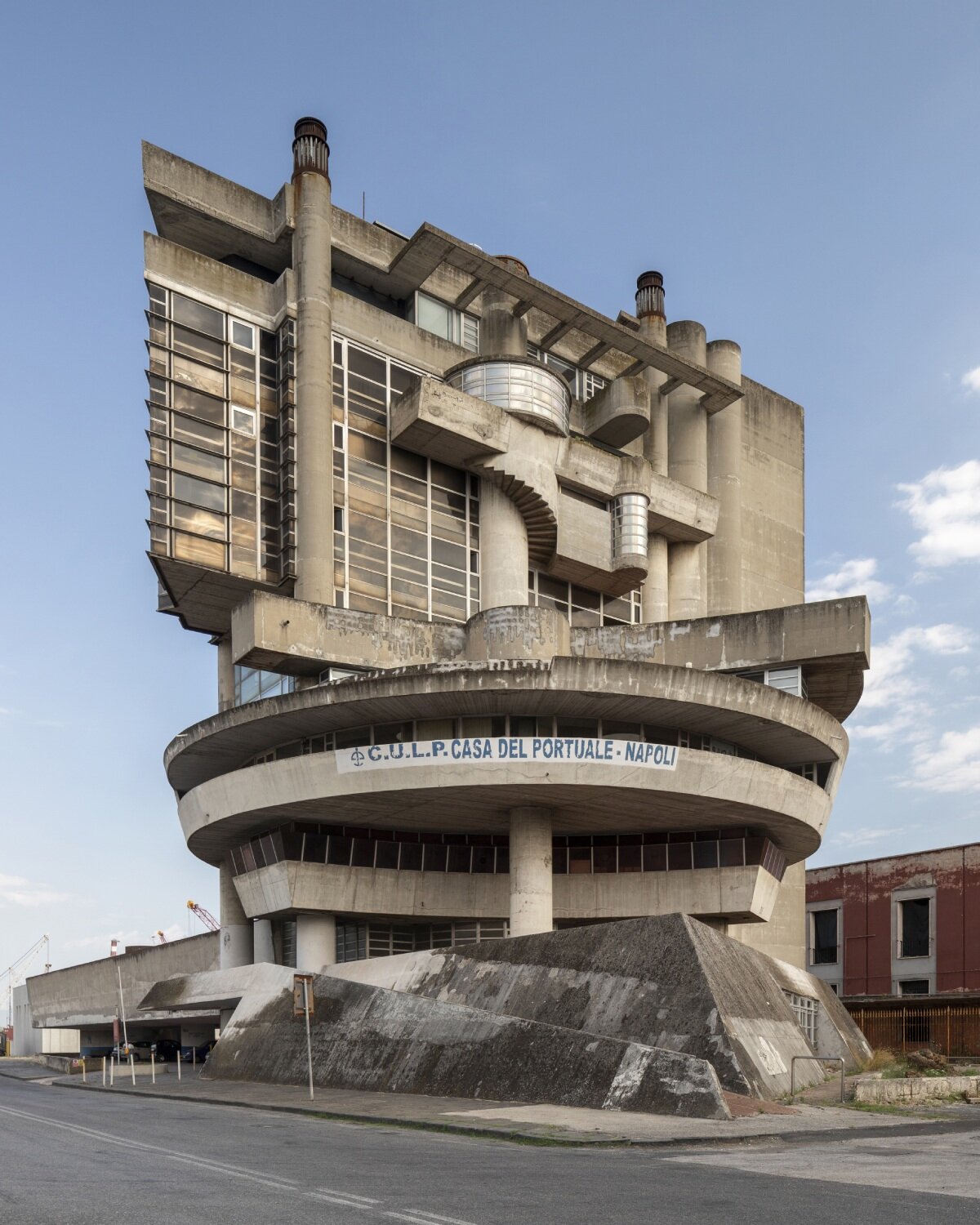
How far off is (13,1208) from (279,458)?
134 ft

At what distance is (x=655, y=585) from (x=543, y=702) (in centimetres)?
2098

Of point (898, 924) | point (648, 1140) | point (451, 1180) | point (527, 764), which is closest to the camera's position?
point (451, 1180)

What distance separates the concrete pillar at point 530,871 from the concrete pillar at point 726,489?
23.7 m

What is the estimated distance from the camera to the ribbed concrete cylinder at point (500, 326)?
190ft

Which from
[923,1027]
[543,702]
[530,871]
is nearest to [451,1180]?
[543,702]

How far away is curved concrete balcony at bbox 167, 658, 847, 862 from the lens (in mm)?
41094

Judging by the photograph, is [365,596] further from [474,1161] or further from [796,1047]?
[474,1161]

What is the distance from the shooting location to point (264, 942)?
51.3 metres

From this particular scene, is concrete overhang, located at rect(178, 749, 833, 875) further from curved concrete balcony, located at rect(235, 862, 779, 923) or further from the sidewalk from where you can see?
the sidewalk

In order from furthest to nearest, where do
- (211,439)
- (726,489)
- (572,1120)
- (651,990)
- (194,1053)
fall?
1. (726,489)
2. (194,1053)
3. (211,439)
4. (651,990)
5. (572,1120)

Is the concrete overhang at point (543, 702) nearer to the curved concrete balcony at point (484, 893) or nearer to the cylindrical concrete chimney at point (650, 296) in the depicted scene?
the curved concrete balcony at point (484, 893)

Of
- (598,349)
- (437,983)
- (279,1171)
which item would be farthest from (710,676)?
(279,1171)

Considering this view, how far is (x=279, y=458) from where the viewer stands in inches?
2005

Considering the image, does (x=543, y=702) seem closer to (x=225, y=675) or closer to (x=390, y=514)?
(x=390, y=514)
